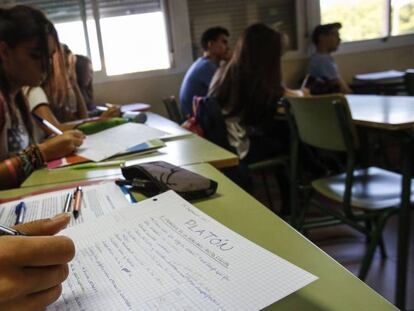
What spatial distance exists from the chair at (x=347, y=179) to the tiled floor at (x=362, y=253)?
0.12m

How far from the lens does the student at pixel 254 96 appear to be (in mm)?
2256

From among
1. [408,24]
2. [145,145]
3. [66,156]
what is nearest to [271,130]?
[145,145]

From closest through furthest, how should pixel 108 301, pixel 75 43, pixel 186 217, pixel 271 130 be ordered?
1. pixel 108 301
2. pixel 186 217
3. pixel 271 130
4. pixel 75 43

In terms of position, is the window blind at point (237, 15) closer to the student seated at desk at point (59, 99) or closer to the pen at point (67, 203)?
the student seated at desk at point (59, 99)

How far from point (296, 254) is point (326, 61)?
3.33m

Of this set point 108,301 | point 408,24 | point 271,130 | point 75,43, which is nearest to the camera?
point 108,301

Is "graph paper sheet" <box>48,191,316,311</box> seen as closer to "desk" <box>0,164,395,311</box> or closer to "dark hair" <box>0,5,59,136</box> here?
"desk" <box>0,164,395,311</box>

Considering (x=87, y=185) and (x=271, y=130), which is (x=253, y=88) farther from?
(x=87, y=185)

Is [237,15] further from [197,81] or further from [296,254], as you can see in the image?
[296,254]

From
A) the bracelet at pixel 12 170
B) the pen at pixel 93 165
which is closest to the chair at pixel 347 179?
the pen at pixel 93 165

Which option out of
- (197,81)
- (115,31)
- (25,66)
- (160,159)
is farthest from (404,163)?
(115,31)

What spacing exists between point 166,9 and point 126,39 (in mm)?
437

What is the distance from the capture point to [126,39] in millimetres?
3520

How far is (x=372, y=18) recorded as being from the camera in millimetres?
3971
